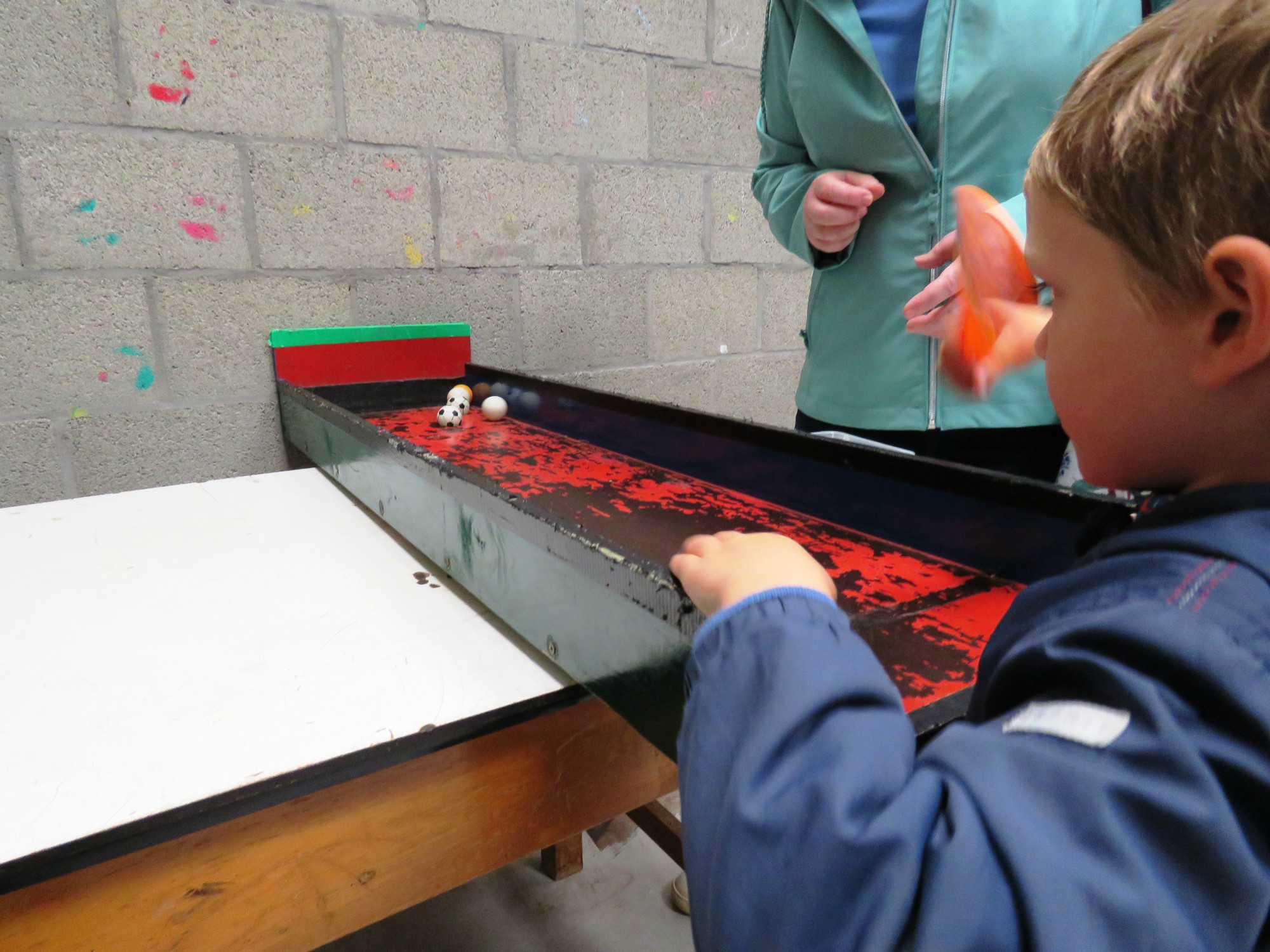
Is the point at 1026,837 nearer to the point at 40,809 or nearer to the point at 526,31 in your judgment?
the point at 40,809

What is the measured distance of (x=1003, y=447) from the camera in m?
1.06

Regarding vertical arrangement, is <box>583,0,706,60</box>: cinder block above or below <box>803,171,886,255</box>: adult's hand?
above

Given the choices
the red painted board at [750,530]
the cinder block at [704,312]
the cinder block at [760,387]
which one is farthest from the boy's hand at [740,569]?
the cinder block at [760,387]

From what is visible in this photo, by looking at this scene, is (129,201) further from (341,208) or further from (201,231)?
(341,208)

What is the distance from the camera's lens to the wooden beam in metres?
0.49

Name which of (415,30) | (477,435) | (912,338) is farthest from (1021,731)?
(415,30)

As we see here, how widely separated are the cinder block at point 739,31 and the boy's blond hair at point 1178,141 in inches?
74.1

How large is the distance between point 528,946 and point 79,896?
2.84 feet

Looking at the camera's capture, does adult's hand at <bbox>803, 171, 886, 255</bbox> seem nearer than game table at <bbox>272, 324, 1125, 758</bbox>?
No

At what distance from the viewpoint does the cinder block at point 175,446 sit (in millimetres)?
1462

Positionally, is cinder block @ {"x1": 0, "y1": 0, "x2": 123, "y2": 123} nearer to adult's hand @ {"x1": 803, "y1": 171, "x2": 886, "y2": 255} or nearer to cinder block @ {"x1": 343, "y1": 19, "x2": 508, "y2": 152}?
cinder block @ {"x1": 343, "y1": 19, "x2": 508, "y2": 152}

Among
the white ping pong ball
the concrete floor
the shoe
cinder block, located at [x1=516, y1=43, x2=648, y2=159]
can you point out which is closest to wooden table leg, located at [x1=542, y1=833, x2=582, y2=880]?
the concrete floor

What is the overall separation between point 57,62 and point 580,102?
39.7 inches

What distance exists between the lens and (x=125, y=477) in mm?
1496
